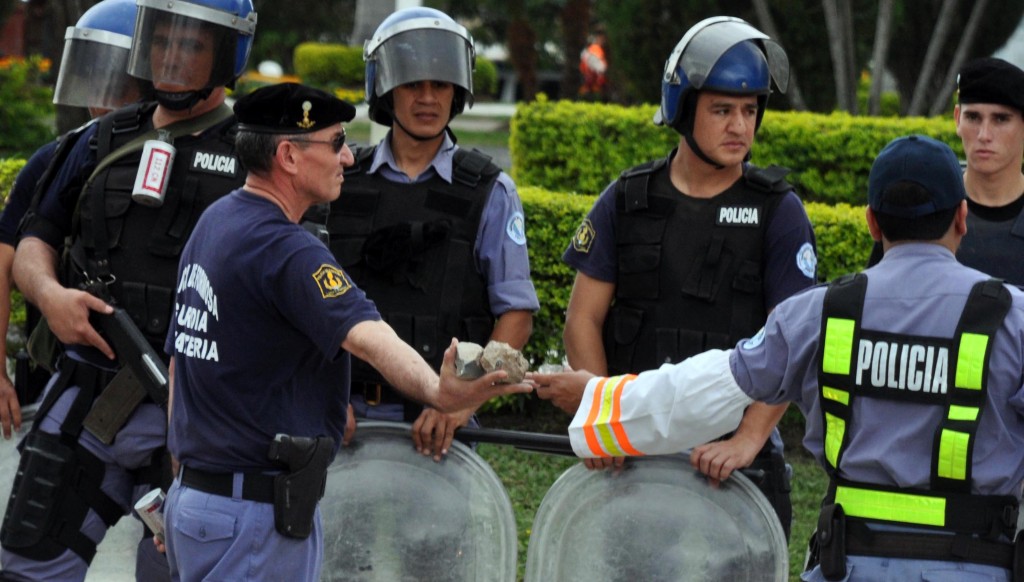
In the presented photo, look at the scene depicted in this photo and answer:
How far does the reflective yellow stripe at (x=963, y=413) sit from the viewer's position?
10.8 ft

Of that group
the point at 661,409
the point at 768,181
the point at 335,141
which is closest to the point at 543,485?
the point at 768,181

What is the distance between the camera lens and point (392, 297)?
187 inches

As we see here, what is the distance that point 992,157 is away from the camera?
4.64 metres

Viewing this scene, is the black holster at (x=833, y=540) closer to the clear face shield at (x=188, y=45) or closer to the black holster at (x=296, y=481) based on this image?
the black holster at (x=296, y=481)

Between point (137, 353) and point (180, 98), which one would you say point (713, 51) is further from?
→ point (137, 353)

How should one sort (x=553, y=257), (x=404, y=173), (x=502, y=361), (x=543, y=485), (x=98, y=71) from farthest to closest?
(x=553, y=257) < (x=543, y=485) < (x=98, y=71) < (x=404, y=173) < (x=502, y=361)

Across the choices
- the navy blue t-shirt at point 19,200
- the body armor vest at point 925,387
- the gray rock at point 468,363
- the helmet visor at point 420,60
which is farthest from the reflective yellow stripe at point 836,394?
the navy blue t-shirt at point 19,200

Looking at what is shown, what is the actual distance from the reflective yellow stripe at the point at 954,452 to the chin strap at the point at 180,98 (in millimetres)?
2599

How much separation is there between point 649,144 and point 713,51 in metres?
5.69

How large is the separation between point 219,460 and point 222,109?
4.89 ft

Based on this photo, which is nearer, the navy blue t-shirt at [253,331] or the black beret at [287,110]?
the navy blue t-shirt at [253,331]

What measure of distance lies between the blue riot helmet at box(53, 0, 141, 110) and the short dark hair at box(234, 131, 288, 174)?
1.63 metres

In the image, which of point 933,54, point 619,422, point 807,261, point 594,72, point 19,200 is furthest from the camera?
point 594,72

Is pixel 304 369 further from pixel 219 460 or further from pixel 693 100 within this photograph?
pixel 693 100
